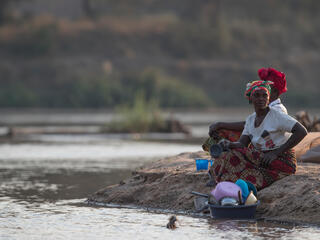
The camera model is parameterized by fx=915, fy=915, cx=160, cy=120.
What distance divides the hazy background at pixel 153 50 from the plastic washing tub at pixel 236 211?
3474 cm

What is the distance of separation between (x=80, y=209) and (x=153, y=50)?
4789cm

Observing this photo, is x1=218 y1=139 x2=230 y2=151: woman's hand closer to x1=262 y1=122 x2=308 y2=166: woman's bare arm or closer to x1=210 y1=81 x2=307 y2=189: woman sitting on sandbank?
x1=210 y1=81 x2=307 y2=189: woman sitting on sandbank

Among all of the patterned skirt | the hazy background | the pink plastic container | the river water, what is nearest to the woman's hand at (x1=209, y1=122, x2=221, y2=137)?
the patterned skirt

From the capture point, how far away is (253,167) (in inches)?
372

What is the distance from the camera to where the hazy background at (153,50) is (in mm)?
45656

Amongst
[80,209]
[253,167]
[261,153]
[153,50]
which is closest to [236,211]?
[253,167]

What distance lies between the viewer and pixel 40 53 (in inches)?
2130

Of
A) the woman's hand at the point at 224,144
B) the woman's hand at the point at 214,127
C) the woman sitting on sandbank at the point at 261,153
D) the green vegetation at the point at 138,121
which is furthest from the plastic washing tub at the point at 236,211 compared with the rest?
the green vegetation at the point at 138,121

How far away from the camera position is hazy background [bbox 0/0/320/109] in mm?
45656

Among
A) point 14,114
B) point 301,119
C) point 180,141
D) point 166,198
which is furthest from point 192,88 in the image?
point 166,198

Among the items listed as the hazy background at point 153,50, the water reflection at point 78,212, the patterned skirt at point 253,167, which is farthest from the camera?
the hazy background at point 153,50

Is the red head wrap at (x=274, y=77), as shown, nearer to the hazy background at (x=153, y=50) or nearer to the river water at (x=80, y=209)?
the river water at (x=80, y=209)

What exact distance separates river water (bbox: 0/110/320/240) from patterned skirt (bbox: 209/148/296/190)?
0.61m

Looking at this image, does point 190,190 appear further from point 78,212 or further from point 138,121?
point 138,121
